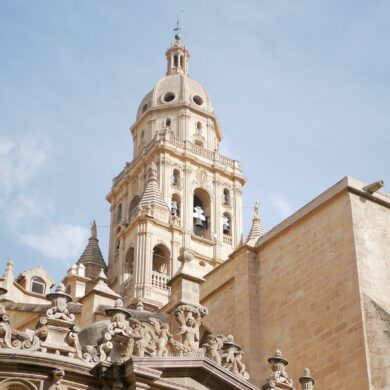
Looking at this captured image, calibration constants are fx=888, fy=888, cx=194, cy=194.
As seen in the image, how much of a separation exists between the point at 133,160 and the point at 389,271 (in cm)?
3408

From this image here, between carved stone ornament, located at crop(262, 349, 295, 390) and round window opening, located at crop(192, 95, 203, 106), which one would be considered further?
round window opening, located at crop(192, 95, 203, 106)

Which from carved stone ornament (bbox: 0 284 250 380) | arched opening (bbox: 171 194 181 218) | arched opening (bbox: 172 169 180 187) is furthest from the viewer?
arched opening (bbox: 172 169 180 187)

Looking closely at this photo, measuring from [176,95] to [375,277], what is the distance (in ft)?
121

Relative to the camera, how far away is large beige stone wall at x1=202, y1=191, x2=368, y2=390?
19.2 metres

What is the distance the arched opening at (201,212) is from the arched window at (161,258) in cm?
367

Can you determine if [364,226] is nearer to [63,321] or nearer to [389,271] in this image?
[389,271]

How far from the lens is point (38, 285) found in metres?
36.5

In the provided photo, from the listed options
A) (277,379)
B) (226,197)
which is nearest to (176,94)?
(226,197)

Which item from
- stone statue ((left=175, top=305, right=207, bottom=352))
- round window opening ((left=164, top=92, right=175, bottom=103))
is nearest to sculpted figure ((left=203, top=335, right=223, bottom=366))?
stone statue ((left=175, top=305, right=207, bottom=352))

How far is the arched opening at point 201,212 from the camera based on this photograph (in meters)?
50.4

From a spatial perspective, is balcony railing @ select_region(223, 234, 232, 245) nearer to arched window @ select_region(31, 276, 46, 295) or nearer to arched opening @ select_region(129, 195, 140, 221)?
arched opening @ select_region(129, 195, 140, 221)

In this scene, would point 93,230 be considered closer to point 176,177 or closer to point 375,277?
point 176,177

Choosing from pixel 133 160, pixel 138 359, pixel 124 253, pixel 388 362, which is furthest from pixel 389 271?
pixel 133 160

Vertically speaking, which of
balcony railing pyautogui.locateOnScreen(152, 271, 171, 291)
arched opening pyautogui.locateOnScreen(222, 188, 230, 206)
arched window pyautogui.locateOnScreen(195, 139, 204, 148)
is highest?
arched window pyautogui.locateOnScreen(195, 139, 204, 148)
